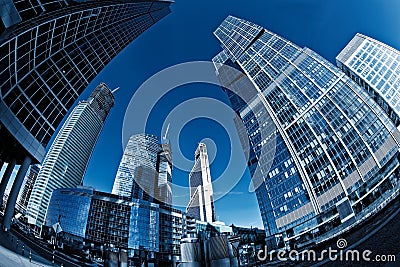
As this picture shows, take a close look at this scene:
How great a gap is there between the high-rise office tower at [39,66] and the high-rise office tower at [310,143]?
182 feet

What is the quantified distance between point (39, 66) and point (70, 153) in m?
152

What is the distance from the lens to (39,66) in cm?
3053

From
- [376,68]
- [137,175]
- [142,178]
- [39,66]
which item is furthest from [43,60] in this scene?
[137,175]

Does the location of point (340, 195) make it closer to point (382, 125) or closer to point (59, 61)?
point (382, 125)

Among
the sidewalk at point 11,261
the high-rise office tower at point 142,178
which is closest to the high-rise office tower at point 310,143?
the sidewalk at point 11,261

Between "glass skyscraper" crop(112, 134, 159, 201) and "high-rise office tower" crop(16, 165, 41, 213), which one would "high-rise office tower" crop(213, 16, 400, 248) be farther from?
"high-rise office tower" crop(16, 165, 41, 213)

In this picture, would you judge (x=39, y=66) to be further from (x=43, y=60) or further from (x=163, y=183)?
(x=163, y=183)

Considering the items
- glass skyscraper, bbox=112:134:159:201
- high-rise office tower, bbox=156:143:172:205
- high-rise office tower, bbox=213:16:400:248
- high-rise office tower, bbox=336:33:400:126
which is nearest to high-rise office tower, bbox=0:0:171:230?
high-rise office tower, bbox=213:16:400:248

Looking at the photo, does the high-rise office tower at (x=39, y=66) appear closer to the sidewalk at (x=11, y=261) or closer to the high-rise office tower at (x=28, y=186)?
the sidewalk at (x=11, y=261)

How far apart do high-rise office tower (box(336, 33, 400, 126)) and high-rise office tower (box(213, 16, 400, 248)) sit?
3.65 metres

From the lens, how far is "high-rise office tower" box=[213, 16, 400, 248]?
48969 millimetres

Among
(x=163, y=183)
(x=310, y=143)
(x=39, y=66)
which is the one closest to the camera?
(x=39, y=66)

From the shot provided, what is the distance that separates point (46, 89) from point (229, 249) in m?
33.9

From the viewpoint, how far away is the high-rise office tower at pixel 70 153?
154 metres
